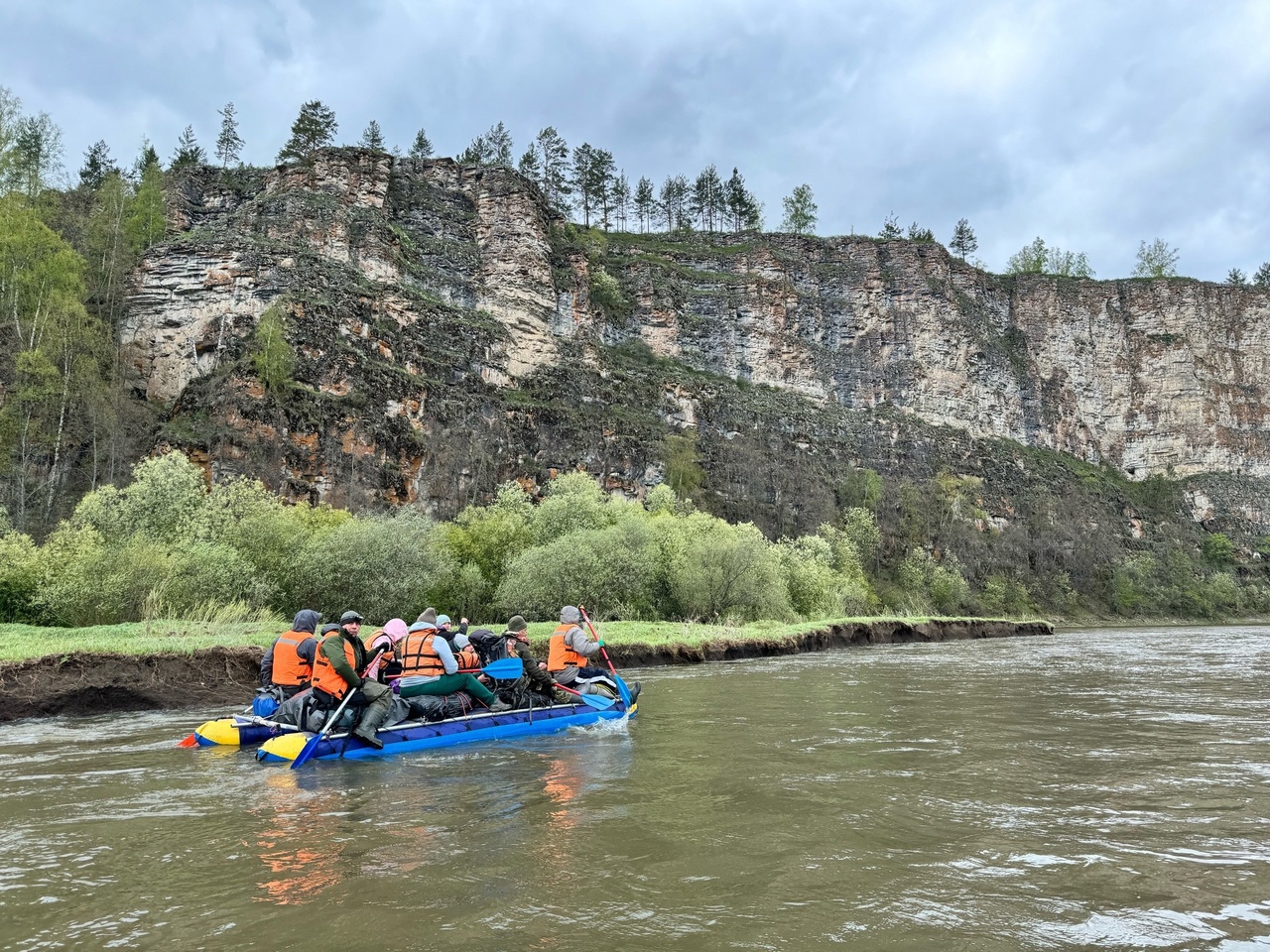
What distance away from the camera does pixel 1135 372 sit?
4063 inches

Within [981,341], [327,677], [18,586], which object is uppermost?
[981,341]

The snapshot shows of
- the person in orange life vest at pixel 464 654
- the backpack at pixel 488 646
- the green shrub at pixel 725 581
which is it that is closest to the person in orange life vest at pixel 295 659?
the person in orange life vest at pixel 464 654

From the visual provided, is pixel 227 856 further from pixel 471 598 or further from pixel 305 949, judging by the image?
pixel 471 598

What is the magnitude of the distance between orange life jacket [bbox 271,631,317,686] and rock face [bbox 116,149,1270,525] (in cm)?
3493

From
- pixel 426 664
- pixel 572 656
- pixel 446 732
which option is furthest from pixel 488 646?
pixel 446 732

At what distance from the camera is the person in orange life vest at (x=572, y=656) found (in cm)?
1518

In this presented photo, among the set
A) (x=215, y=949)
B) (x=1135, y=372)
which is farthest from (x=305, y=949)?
(x=1135, y=372)

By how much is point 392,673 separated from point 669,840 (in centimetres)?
778

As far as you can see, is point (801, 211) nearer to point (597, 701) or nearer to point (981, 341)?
point (981, 341)

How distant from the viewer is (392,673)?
13508 mm

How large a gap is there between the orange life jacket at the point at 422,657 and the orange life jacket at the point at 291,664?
1572 millimetres

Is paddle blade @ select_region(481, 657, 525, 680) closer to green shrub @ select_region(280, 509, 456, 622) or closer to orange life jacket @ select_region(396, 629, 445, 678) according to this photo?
orange life jacket @ select_region(396, 629, 445, 678)

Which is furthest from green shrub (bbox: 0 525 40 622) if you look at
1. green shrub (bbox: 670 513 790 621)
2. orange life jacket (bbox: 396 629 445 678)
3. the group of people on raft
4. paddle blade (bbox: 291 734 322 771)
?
green shrub (bbox: 670 513 790 621)

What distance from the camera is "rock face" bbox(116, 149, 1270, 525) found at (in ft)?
164
